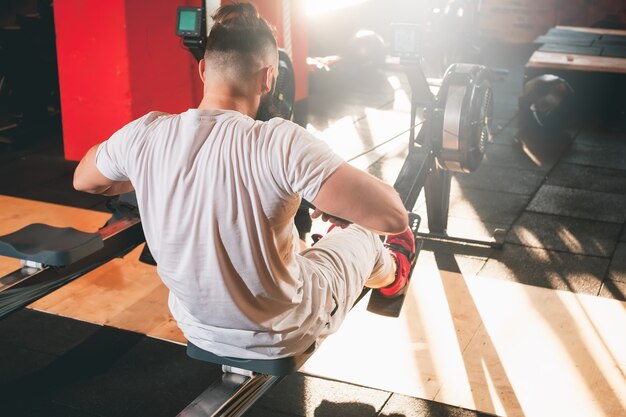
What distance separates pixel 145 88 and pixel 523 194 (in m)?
2.16

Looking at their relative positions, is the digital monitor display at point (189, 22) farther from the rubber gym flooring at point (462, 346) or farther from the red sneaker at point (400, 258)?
the red sneaker at point (400, 258)

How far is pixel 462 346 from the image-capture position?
2.39 m

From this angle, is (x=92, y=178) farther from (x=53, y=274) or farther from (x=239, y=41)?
(x=53, y=274)

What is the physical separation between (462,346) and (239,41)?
1.38m

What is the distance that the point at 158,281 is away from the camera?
288 cm

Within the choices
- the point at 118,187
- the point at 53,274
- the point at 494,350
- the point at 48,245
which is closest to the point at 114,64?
the point at 53,274

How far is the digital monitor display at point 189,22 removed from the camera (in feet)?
9.65

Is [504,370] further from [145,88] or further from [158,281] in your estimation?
[145,88]

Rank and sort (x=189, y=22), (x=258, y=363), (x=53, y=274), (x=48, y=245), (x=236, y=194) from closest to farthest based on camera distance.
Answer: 1. (x=236, y=194)
2. (x=258, y=363)
3. (x=48, y=245)
4. (x=53, y=274)
5. (x=189, y=22)

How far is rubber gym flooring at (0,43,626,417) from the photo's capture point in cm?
210

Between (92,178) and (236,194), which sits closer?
(236,194)

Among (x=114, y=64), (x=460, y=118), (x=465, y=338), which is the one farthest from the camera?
(x=114, y=64)

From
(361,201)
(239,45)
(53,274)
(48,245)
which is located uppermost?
(239,45)

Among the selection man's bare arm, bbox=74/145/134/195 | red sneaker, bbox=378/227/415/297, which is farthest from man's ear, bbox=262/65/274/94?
red sneaker, bbox=378/227/415/297
